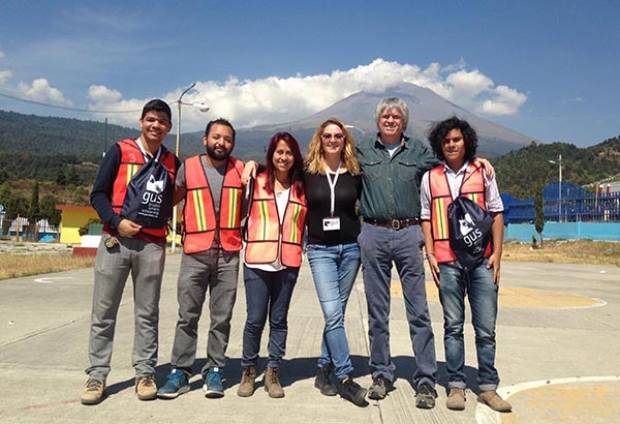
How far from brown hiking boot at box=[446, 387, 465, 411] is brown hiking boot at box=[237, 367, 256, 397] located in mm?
1385

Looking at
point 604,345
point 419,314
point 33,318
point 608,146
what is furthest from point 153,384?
point 608,146

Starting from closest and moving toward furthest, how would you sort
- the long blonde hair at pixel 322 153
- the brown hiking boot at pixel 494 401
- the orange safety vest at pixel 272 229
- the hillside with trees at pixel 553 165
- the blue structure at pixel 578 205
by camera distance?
the brown hiking boot at pixel 494 401
the orange safety vest at pixel 272 229
the long blonde hair at pixel 322 153
the blue structure at pixel 578 205
the hillside with trees at pixel 553 165

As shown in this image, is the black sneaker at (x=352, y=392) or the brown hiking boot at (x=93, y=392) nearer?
the brown hiking boot at (x=93, y=392)

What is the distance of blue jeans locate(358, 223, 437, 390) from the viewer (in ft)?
13.5

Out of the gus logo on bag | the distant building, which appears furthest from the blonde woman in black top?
the distant building

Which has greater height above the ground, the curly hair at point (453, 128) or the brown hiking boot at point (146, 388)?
the curly hair at point (453, 128)

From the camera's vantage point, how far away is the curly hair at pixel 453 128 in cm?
414

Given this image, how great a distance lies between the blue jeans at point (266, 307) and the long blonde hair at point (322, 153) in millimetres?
784

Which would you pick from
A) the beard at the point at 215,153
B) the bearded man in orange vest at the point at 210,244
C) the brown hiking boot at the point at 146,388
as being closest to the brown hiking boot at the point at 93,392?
the brown hiking boot at the point at 146,388

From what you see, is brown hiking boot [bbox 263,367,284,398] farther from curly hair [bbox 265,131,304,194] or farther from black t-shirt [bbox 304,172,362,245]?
curly hair [bbox 265,131,304,194]

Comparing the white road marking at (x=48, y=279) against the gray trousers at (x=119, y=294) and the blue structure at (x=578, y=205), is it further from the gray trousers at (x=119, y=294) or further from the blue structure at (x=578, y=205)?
the blue structure at (x=578, y=205)

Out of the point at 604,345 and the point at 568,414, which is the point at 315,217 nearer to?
the point at 568,414

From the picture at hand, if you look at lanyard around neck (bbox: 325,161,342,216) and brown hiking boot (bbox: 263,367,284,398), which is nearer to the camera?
brown hiking boot (bbox: 263,367,284,398)

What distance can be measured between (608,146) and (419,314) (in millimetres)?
113087
